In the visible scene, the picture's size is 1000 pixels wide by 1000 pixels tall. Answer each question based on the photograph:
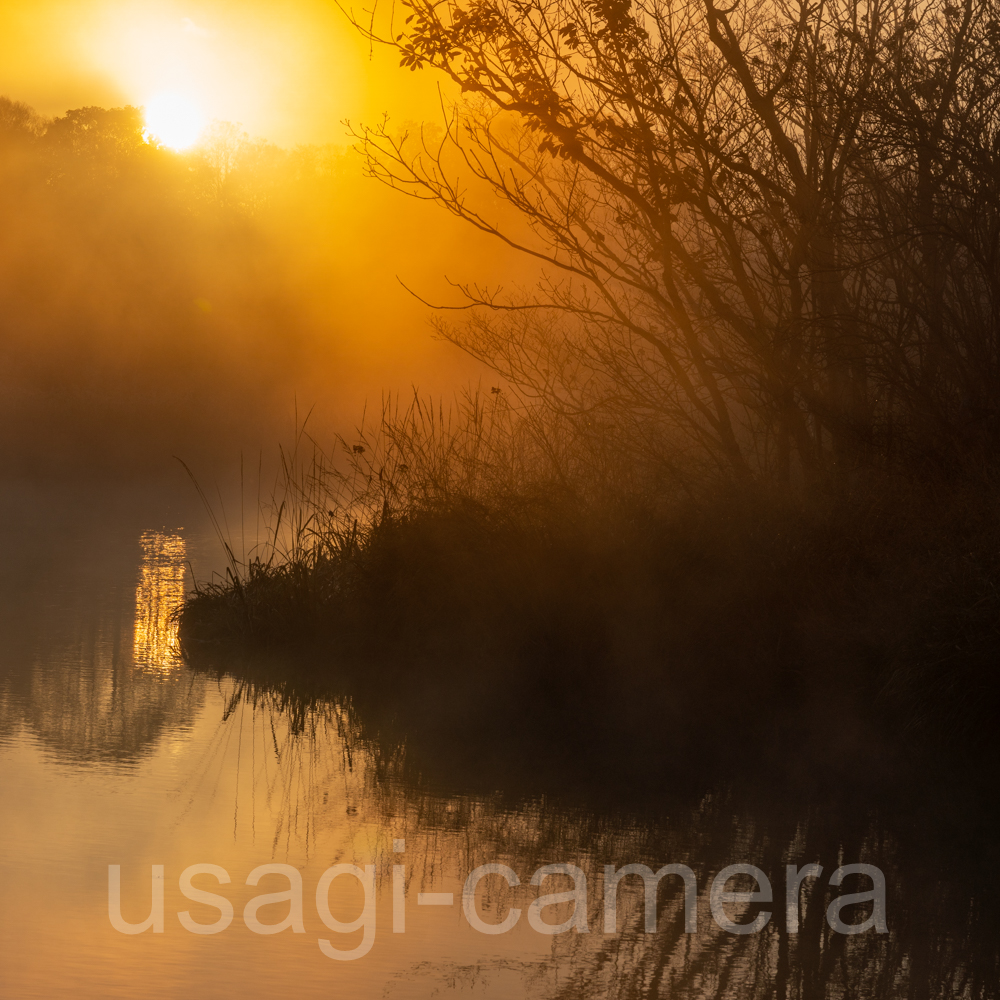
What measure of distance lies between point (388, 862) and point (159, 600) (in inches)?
281

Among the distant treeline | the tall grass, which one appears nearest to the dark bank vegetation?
the tall grass

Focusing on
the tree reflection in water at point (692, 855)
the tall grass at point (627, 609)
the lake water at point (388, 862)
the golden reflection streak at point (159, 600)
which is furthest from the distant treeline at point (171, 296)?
the tree reflection in water at point (692, 855)

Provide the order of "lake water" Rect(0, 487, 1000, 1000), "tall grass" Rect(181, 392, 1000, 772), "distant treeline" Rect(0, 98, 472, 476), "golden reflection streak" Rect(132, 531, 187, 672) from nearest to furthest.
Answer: "lake water" Rect(0, 487, 1000, 1000) < "tall grass" Rect(181, 392, 1000, 772) < "golden reflection streak" Rect(132, 531, 187, 672) < "distant treeline" Rect(0, 98, 472, 476)

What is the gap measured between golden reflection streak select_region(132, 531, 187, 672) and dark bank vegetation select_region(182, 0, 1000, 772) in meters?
0.28

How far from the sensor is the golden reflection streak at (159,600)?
950 centimetres

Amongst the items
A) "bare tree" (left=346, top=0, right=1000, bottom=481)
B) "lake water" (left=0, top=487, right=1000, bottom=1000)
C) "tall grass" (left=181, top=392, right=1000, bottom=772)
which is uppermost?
"bare tree" (left=346, top=0, right=1000, bottom=481)

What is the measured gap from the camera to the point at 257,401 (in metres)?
34.1

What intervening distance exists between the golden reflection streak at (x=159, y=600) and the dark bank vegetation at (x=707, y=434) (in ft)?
0.91

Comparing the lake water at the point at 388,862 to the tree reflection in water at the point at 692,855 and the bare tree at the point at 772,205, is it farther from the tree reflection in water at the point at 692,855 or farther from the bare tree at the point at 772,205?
the bare tree at the point at 772,205

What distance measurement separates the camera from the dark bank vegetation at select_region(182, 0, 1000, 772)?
7953 mm

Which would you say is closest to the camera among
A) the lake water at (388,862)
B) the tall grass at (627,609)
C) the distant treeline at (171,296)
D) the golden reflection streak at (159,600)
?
the lake water at (388,862)

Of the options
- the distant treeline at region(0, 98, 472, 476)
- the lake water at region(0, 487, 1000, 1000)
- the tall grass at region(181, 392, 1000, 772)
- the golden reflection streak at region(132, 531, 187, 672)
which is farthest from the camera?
the distant treeline at region(0, 98, 472, 476)

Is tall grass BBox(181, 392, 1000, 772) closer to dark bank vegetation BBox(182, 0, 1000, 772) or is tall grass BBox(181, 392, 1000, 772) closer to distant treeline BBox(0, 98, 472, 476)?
dark bank vegetation BBox(182, 0, 1000, 772)

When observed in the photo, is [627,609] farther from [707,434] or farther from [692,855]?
[692,855]
